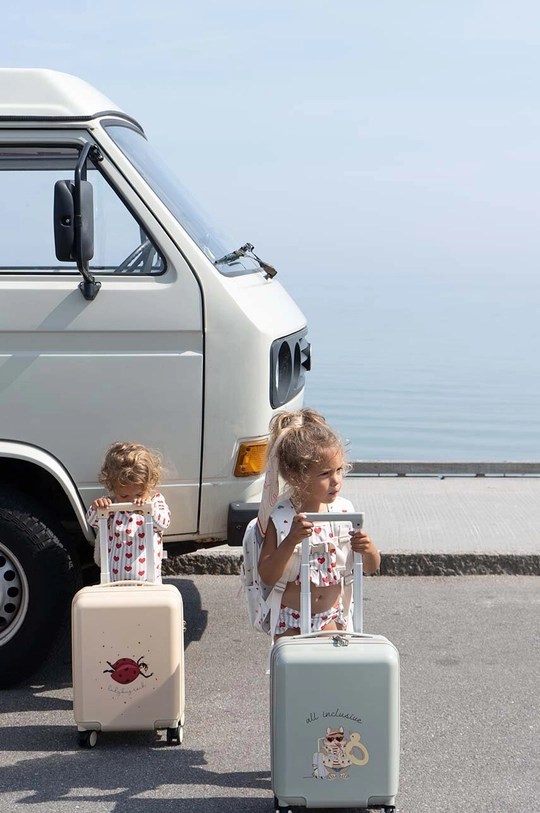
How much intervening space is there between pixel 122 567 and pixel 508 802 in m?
1.79

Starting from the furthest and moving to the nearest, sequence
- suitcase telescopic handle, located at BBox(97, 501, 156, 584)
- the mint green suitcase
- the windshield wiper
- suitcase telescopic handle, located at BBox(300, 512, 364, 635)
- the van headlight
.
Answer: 1. the windshield wiper
2. the van headlight
3. suitcase telescopic handle, located at BBox(97, 501, 156, 584)
4. suitcase telescopic handle, located at BBox(300, 512, 364, 635)
5. the mint green suitcase

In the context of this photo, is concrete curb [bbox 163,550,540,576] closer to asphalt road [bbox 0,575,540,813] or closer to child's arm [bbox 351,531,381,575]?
asphalt road [bbox 0,575,540,813]

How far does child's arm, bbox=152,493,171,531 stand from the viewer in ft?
14.7

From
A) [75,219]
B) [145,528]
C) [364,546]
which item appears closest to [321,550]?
[364,546]

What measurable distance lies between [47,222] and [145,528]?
1472mm

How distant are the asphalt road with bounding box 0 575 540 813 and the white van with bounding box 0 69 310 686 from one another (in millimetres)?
669

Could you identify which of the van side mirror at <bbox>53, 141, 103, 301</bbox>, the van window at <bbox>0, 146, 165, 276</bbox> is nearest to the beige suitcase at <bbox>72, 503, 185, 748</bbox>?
the van side mirror at <bbox>53, 141, 103, 301</bbox>

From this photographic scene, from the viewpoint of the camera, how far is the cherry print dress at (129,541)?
14.7 feet

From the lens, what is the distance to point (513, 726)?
4.40 meters

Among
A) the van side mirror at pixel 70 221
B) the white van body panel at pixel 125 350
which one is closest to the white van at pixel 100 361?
the white van body panel at pixel 125 350

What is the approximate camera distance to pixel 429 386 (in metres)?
19.2


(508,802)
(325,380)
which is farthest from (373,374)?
(508,802)

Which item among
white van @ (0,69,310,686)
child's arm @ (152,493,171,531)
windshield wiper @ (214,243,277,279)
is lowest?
child's arm @ (152,493,171,531)

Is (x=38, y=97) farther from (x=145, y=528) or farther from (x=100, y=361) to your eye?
(x=145, y=528)
